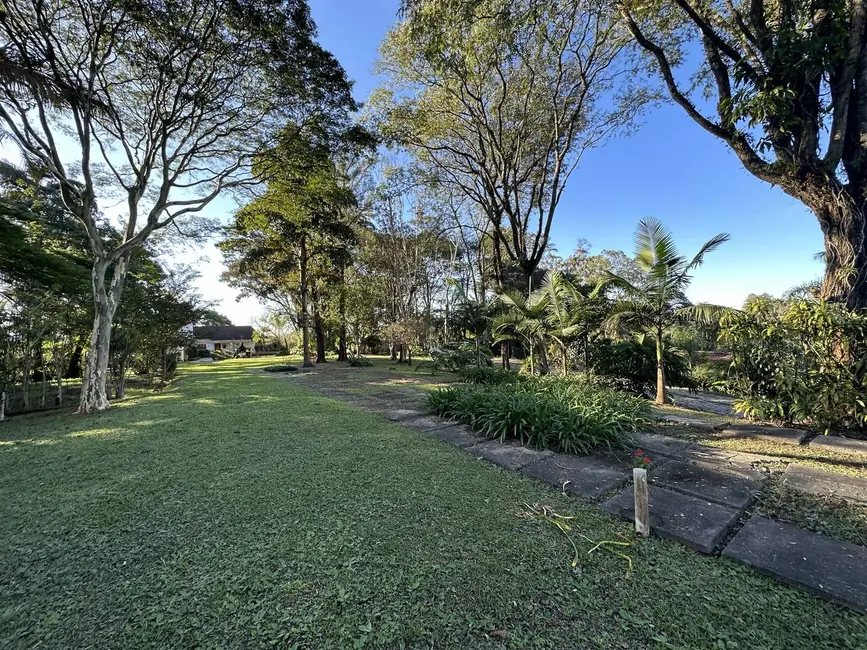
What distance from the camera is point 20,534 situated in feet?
6.98

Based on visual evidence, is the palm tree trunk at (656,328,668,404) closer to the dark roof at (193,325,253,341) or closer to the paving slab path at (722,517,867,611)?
the paving slab path at (722,517,867,611)

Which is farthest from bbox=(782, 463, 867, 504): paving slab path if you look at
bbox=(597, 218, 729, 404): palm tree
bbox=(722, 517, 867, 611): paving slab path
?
bbox=(597, 218, 729, 404): palm tree

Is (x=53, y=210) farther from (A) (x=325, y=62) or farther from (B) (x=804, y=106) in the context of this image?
(B) (x=804, y=106)

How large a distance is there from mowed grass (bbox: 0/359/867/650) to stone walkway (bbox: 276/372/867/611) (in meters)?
0.16

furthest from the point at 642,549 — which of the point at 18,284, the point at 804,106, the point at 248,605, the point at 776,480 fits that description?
the point at 18,284

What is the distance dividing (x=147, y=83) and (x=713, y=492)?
10.7m

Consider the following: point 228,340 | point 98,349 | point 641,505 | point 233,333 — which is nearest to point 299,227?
point 98,349

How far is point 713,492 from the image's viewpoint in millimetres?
2580

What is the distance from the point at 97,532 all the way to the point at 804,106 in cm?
818

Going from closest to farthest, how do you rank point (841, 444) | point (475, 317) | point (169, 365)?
point (841, 444) → point (475, 317) → point (169, 365)

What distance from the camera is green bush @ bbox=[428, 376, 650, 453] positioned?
3721mm

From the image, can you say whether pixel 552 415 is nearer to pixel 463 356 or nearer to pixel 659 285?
pixel 659 285

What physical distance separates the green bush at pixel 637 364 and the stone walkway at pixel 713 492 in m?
2.32

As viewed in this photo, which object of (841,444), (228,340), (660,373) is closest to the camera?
(841,444)
